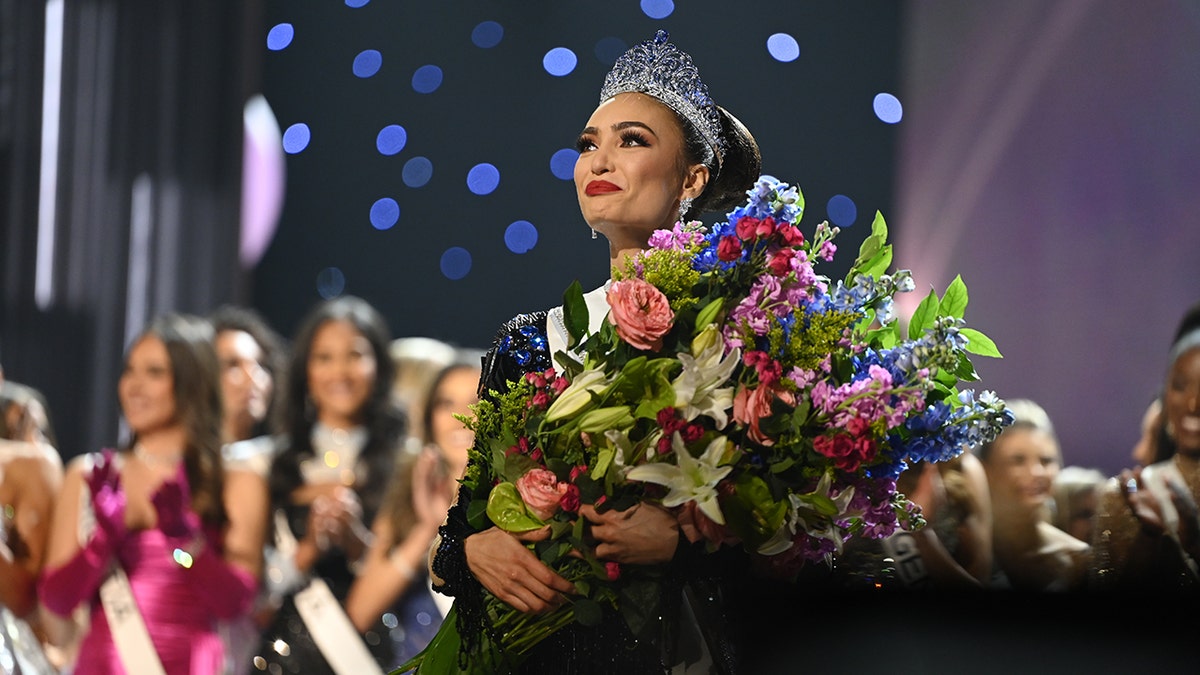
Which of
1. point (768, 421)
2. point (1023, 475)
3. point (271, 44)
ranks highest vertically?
point (271, 44)

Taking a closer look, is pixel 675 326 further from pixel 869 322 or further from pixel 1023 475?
pixel 1023 475

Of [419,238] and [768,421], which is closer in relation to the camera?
[768,421]

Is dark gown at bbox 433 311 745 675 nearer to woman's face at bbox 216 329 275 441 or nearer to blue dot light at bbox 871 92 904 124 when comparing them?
blue dot light at bbox 871 92 904 124

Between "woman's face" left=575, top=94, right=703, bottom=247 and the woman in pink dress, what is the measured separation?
8.41 feet

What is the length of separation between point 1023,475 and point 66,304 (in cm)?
313

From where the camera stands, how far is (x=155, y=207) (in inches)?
166

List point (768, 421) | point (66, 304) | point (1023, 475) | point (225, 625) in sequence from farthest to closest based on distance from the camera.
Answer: point (66, 304) → point (225, 625) → point (1023, 475) → point (768, 421)

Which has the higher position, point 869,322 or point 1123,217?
point 1123,217

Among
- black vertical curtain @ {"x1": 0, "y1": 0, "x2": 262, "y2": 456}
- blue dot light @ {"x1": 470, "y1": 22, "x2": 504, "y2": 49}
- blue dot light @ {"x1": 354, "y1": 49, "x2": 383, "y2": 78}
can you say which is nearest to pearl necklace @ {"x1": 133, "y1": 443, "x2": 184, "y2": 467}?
black vertical curtain @ {"x1": 0, "y1": 0, "x2": 262, "y2": 456}

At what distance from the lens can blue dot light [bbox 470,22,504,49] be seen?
373 centimetres

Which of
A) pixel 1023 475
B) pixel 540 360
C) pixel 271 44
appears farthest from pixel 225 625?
pixel 540 360

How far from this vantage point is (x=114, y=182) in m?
4.16

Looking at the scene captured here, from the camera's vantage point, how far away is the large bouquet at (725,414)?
1.07 meters

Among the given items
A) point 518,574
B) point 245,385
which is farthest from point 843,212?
point 518,574
